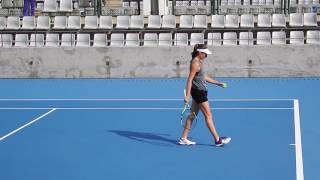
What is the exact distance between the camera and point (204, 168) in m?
8.69

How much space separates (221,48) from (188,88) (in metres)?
11.2

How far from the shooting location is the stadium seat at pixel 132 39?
21719 millimetres

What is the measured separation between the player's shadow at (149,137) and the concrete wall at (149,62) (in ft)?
30.6

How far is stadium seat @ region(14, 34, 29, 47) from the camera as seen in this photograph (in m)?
22.6

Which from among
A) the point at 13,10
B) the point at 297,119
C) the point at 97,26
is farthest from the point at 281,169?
the point at 13,10

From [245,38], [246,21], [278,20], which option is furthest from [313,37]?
[246,21]

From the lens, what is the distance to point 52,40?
73.3 feet

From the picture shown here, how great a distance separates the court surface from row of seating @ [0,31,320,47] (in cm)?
266

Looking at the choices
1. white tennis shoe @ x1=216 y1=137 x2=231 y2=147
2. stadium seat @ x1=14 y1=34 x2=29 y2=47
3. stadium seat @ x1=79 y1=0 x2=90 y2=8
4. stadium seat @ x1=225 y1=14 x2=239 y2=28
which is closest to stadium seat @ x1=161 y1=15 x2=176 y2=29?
stadium seat @ x1=225 y1=14 x2=239 y2=28

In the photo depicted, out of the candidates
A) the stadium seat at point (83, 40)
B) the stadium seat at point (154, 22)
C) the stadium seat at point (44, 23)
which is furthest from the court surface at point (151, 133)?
Result: the stadium seat at point (44, 23)

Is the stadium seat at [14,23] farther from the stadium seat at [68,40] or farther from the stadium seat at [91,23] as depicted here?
the stadium seat at [91,23]

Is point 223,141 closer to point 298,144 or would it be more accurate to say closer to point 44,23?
point 298,144

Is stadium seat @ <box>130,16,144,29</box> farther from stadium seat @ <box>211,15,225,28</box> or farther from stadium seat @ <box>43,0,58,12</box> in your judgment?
stadium seat @ <box>43,0,58,12</box>

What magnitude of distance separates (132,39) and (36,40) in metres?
3.93
